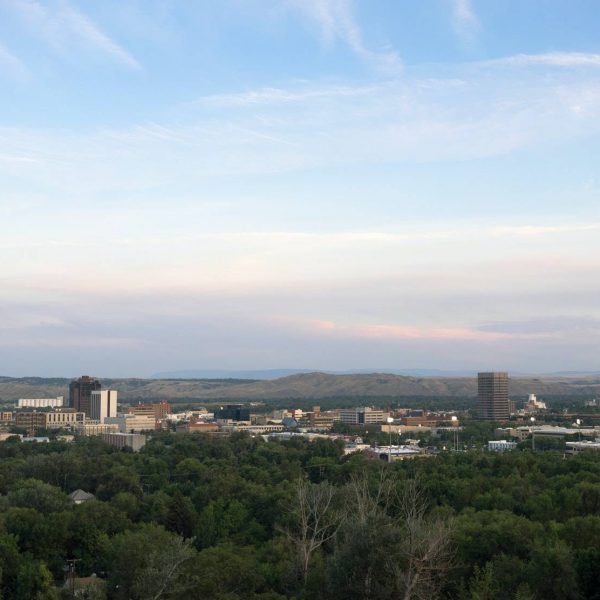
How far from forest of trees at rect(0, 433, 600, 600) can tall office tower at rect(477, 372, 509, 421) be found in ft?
381

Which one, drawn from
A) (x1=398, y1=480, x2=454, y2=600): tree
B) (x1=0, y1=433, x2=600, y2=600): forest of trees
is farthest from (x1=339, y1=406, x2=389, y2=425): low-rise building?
(x1=398, y1=480, x2=454, y2=600): tree

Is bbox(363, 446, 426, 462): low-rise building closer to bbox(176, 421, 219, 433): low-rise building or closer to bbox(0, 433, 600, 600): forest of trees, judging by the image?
bbox(0, 433, 600, 600): forest of trees

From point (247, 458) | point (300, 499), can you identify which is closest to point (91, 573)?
point (300, 499)

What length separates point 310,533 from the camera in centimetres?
5041

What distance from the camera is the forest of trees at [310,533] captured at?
35.1 m

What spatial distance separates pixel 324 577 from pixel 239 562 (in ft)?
14.0

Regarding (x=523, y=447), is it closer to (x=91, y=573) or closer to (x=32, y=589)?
(x=91, y=573)

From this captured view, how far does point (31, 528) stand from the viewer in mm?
48781

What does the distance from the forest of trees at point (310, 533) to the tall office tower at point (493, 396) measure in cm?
11615

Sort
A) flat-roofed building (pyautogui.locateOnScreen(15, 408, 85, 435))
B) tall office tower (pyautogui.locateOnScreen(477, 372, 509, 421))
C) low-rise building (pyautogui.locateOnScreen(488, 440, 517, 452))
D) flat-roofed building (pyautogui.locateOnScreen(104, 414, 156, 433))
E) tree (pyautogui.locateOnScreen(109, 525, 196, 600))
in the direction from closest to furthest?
1. tree (pyautogui.locateOnScreen(109, 525, 196, 600))
2. low-rise building (pyautogui.locateOnScreen(488, 440, 517, 452))
3. flat-roofed building (pyautogui.locateOnScreen(104, 414, 156, 433))
4. flat-roofed building (pyautogui.locateOnScreen(15, 408, 85, 435))
5. tall office tower (pyautogui.locateOnScreen(477, 372, 509, 421))

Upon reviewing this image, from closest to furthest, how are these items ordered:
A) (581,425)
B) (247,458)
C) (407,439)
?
1. (247,458)
2. (407,439)
3. (581,425)

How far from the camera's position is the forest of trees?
115ft

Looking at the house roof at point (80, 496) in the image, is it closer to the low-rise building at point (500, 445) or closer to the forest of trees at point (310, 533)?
the forest of trees at point (310, 533)

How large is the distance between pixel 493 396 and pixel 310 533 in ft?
491
